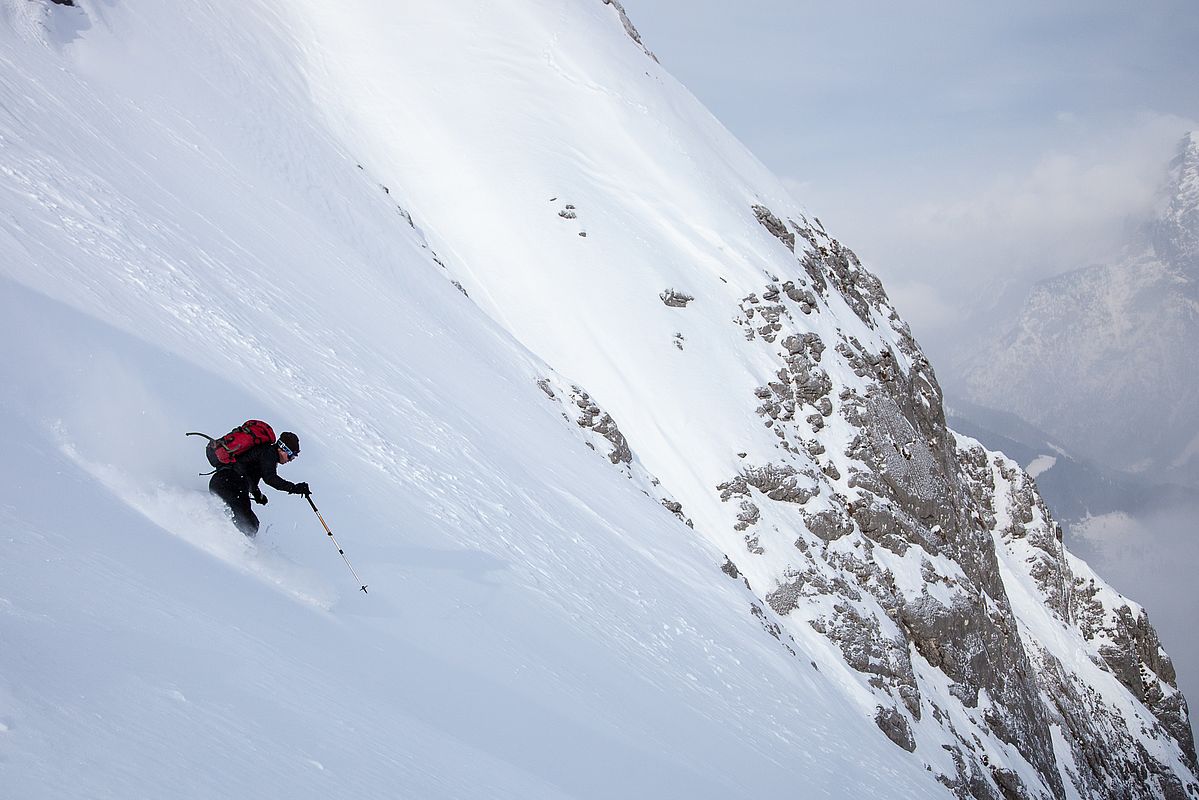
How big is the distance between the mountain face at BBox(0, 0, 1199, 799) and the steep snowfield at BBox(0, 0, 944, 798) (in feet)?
0.20

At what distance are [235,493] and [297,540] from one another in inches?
49.4

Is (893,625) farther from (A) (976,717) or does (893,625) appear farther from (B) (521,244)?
(B) (521,244)

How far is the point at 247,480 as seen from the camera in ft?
26.5

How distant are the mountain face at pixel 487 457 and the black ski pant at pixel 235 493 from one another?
0.20 meters

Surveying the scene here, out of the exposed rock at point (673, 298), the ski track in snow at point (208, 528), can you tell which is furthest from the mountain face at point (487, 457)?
the exposed rock at point (673, 298)

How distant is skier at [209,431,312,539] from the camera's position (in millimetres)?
7945

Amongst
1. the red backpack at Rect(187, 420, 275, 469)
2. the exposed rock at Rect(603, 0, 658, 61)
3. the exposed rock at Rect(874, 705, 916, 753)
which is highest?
the exposed rock at Rect(603, 0, 658, 61)

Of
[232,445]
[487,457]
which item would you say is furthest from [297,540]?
[487,457]

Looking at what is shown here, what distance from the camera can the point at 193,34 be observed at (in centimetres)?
3516

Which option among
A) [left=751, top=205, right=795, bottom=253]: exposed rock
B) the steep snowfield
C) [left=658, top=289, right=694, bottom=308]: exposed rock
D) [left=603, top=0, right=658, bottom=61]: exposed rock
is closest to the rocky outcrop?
[left=751, top=205, right=795, bottom=253]: exposed rock

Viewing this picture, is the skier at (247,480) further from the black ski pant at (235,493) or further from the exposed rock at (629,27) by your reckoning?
the exposed rock at (629,27)

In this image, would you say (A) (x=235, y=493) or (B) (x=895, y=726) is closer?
(A) (x=235, y=493)

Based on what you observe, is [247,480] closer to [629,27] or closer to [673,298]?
[673,298]

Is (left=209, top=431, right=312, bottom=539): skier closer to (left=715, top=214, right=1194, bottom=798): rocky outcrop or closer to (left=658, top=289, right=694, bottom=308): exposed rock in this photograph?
(left=715, top=214, right=1194, bottom=798): rocky outcrop
